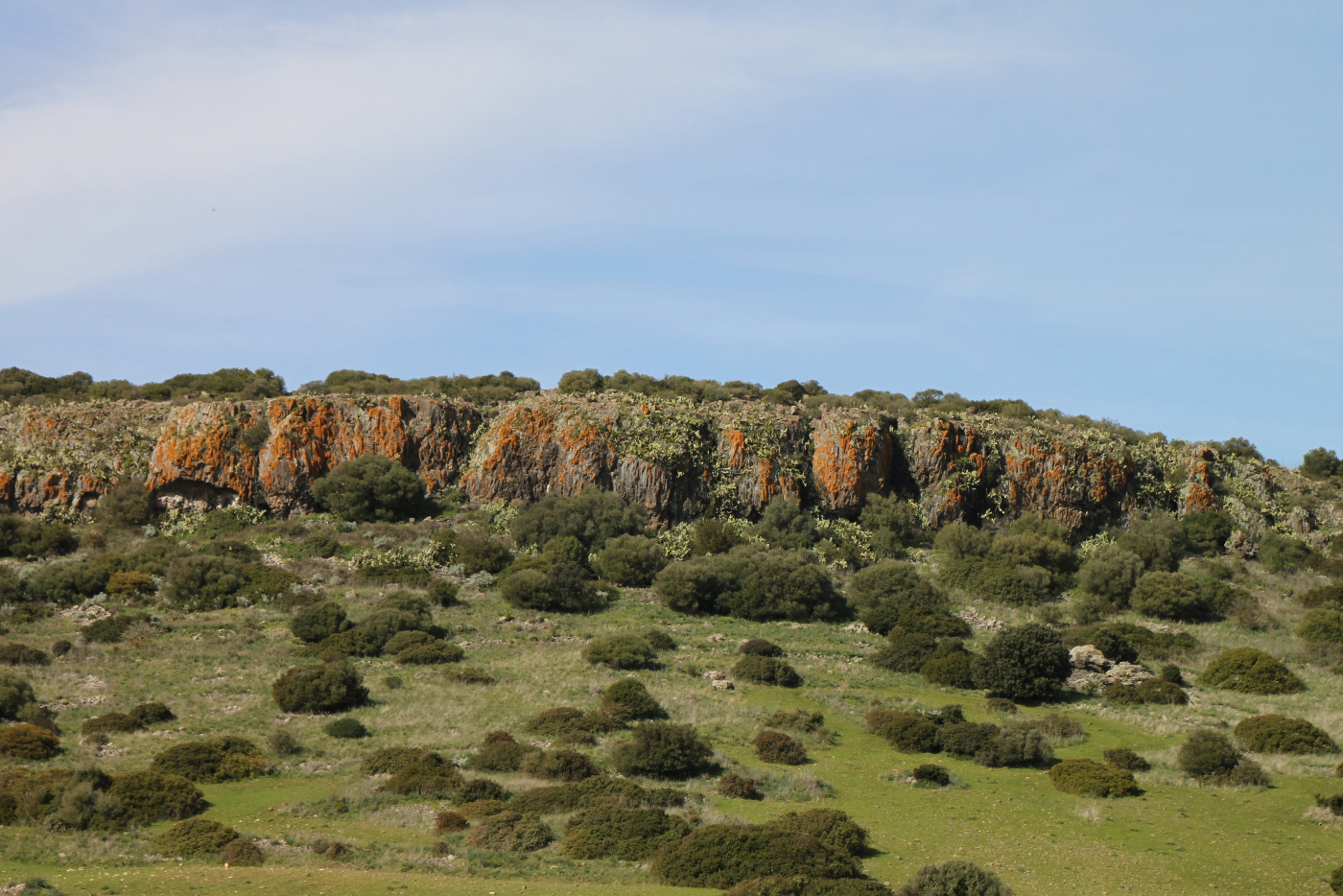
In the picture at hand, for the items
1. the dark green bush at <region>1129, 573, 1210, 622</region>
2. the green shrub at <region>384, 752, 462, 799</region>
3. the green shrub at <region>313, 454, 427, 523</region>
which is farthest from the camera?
the green shrub at <region>313, 454, 427, 523</region>

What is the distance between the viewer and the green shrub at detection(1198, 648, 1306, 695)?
36.9 metres

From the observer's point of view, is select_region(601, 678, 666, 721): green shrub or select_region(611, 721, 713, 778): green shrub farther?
select_region(601, 678, 666, 721): green shrub

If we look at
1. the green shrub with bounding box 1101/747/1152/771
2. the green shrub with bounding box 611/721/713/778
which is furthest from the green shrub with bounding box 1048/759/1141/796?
the green shrub with bounding box 611/721/713/778

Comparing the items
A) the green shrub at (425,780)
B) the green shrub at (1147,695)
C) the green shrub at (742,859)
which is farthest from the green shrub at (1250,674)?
the green shrub at (425,780)

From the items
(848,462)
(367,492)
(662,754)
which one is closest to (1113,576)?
(848,462)

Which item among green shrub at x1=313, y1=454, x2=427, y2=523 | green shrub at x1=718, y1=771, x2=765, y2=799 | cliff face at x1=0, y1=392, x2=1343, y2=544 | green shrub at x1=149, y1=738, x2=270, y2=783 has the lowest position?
green shrub at x1=149, y1=738, x2=270, y2=783

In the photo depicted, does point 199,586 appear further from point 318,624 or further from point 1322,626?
point 1322,626

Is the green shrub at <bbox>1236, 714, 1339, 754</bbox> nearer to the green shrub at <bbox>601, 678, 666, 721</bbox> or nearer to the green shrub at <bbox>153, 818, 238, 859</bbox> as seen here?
the green shrub at <bbox>601, 678, 666, 721</bbox>

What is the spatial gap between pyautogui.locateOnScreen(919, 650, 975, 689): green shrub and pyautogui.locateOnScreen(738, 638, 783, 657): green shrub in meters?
5.44

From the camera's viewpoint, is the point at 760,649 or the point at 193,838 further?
the point at 760,649

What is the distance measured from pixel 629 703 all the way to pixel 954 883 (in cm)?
1535

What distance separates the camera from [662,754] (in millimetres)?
26203

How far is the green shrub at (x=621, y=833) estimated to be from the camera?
20.5 m

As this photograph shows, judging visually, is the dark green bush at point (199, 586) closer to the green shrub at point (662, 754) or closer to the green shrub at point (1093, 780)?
the green shrub at point (662, 754)
